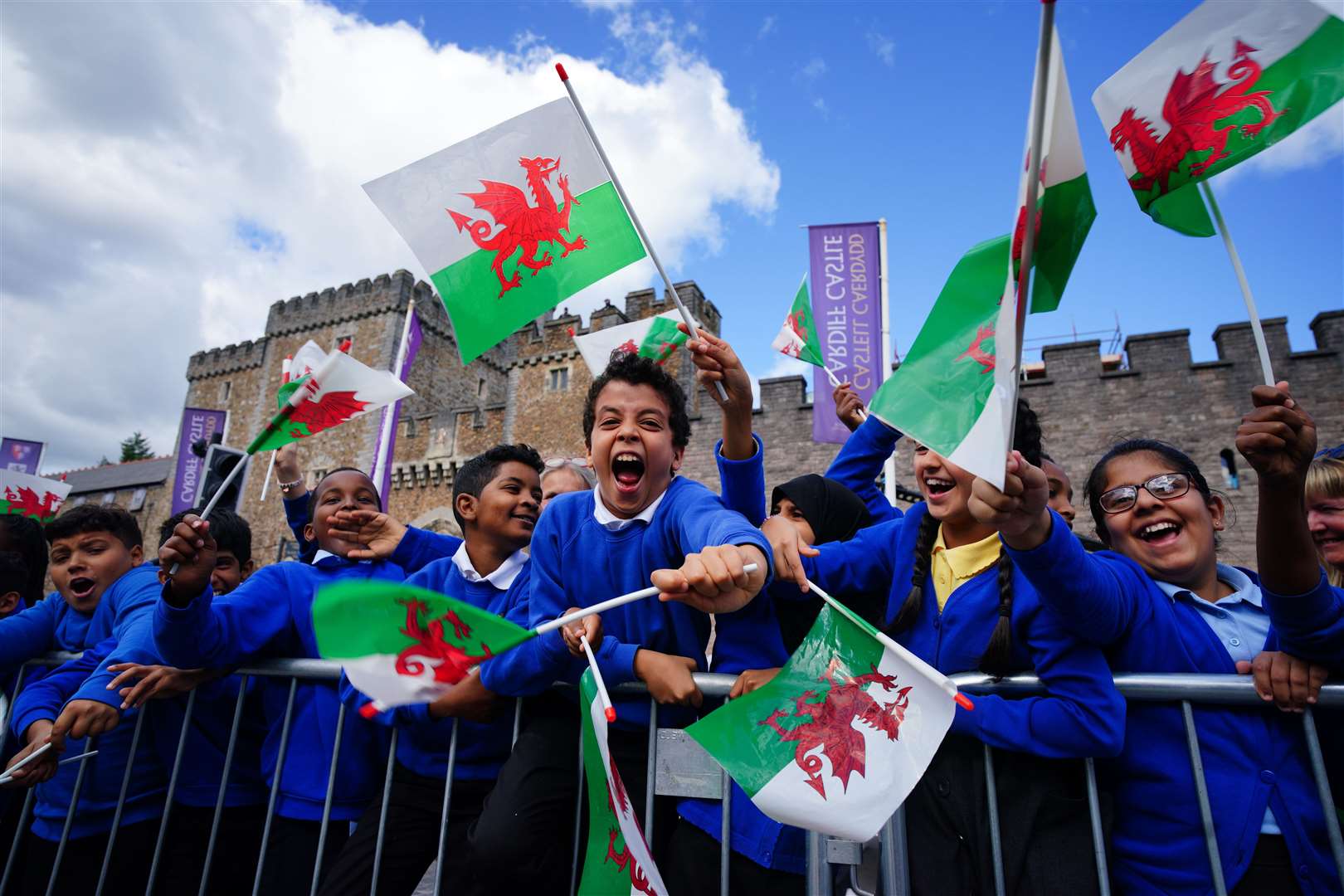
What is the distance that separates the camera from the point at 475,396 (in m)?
30.3

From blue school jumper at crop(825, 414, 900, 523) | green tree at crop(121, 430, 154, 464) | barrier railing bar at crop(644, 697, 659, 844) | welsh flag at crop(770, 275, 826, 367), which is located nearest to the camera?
barrier railing bar at crop(644, 697, 659, 844)

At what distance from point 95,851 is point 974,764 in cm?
309

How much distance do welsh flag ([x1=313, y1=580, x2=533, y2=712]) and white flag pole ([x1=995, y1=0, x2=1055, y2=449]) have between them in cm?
108

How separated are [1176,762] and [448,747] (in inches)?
82.6

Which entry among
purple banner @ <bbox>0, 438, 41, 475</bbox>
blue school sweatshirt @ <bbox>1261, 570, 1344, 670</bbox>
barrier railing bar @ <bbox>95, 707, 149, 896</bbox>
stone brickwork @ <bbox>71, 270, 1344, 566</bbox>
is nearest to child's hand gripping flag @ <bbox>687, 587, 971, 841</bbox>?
blue school sweatshirt @ <bbox>1261, 570, 1344, 670</bbox>

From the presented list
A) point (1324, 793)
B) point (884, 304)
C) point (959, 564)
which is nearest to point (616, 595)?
point (959, 564)

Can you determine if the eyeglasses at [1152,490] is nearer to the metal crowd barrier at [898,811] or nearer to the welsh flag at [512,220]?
the metal crowd barrier at [898,811]

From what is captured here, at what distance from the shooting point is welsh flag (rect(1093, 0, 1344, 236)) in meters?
1.72

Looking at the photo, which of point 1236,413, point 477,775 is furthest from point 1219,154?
point 1236,413

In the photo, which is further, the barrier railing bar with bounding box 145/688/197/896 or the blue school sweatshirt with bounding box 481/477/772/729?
the barrier railing bar with bounding box 145/688/197/896

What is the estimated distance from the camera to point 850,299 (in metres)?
9.31

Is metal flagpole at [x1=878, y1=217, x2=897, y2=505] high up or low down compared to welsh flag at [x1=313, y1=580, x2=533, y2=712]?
up

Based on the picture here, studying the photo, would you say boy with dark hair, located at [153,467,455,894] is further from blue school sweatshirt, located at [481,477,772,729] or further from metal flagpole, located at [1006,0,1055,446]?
metal flagpole, located at [1006,0,1055,446]

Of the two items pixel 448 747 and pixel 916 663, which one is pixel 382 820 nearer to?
pixel 448 747
